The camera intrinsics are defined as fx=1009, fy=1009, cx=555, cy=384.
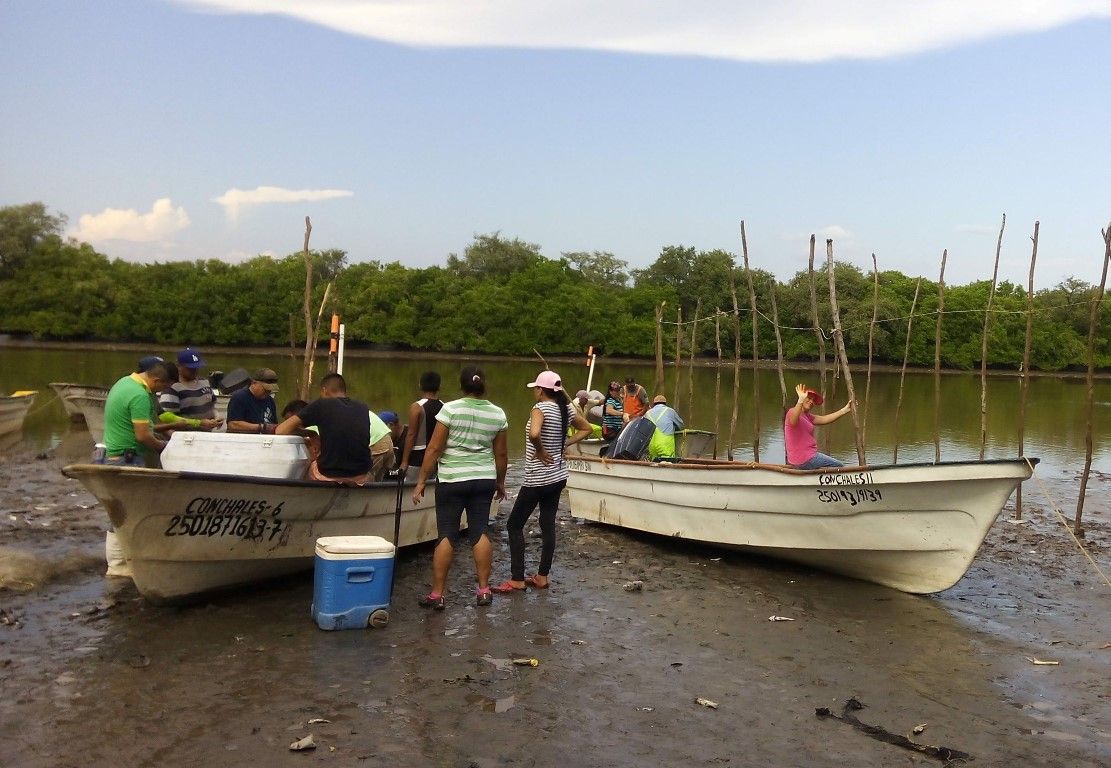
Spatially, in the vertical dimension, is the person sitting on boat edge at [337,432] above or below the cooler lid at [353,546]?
above

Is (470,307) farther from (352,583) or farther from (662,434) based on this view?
(352,583)

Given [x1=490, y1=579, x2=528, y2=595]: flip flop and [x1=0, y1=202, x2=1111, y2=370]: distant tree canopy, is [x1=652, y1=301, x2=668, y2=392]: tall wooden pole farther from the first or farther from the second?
[x1=0, y1=202, x2=1111, y2=370]: distant tree canopy

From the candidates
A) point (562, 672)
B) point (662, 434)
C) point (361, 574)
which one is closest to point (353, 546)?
point (361, 574)

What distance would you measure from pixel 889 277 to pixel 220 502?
9145cm

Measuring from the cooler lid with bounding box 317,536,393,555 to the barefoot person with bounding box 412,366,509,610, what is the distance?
1.61 ft

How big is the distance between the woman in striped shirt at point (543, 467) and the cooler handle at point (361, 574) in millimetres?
1689

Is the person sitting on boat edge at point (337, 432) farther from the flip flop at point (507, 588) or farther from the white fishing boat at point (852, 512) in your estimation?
the white fishing boat at point (852, 512)

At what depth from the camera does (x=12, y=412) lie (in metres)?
21.4

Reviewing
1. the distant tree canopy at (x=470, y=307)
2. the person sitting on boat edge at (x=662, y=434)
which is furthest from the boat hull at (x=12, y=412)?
the distant tree canopy at (x=470, y=307)

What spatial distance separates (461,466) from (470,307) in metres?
77.5

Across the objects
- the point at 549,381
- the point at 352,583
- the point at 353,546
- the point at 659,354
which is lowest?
the point at 352,583

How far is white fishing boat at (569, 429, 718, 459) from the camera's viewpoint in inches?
631

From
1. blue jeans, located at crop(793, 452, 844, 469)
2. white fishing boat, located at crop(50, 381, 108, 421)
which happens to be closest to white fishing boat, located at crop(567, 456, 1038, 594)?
blue jeans, located at crop(793, 452, 844, 469)

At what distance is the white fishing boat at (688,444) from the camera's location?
16031 mm
